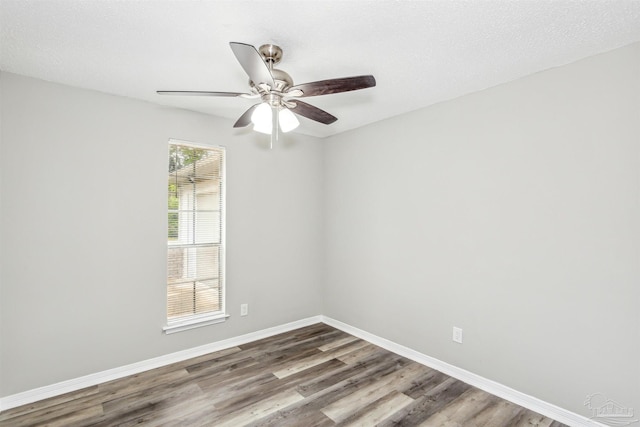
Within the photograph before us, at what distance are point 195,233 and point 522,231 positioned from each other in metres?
3.04

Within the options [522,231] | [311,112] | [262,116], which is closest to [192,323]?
[262,116]

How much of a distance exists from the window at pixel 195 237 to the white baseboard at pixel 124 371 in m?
0.27

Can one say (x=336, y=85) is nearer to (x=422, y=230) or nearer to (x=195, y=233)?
(x=422, y=230)

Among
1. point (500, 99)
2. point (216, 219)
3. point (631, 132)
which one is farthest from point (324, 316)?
point (631, 132)

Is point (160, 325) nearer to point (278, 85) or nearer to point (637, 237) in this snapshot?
point (278, 85)

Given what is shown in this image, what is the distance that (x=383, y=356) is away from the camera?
329cm

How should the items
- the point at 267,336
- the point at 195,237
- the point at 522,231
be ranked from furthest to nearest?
the point at 267,336 < the point at 195,237 < the point at 522,231

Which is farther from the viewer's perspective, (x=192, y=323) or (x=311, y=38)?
(x=192, y=323)

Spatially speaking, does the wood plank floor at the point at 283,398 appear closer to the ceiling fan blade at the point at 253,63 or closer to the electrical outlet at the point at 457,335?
the electrical outlet at the point at 457,335

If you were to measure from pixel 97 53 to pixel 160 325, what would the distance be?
2355 mm

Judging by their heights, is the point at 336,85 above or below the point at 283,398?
above

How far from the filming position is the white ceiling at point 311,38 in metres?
1.69

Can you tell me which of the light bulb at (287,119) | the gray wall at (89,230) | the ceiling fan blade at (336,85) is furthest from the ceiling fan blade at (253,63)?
the gray wall at (89,230)

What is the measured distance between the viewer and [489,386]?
8.66ft
